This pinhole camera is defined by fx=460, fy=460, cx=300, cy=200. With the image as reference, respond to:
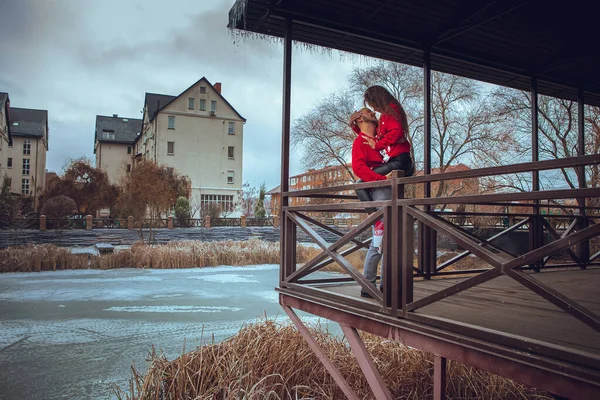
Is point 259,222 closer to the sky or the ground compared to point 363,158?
closer to the ground

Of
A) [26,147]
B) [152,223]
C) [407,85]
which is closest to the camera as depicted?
[407,85]

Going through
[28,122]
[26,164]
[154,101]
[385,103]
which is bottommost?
[385,103]

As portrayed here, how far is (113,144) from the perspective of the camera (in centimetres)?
4256

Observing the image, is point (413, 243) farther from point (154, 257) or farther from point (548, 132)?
point (154, 257)

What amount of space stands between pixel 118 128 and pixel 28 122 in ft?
24.1

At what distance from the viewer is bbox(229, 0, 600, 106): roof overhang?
398 centimetres

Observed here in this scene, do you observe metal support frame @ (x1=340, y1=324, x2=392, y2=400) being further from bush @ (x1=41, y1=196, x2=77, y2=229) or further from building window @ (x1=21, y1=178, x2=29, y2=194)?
building window @ (x1=21, y1=178, x2=29, y2=194)

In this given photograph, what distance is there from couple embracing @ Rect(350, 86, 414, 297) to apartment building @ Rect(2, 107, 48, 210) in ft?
111

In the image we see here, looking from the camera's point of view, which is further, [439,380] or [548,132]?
[548,132]

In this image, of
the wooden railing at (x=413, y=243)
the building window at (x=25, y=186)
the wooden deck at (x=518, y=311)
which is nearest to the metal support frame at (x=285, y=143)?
the wooden railing at (x=413, y=243)

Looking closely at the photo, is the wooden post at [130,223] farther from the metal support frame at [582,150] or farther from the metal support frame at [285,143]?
the metal support frame at [582,150]

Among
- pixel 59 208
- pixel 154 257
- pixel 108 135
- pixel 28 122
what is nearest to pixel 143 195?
pixel 59 208

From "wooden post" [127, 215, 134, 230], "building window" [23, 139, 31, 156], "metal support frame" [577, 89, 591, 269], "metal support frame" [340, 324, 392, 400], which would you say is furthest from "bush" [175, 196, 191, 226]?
"metal support frame" [340, 324, 392, 400]

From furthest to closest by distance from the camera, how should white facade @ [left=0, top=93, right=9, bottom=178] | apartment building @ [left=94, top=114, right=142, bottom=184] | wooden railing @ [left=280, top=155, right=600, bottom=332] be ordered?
apartment building @ [left=94, top=114, right=142, bottom=184]
white facade @ [left=0, top=93, right=9, bottom=178]
wooden railing @ [left=280, top=155, right=600, bottom=332]
